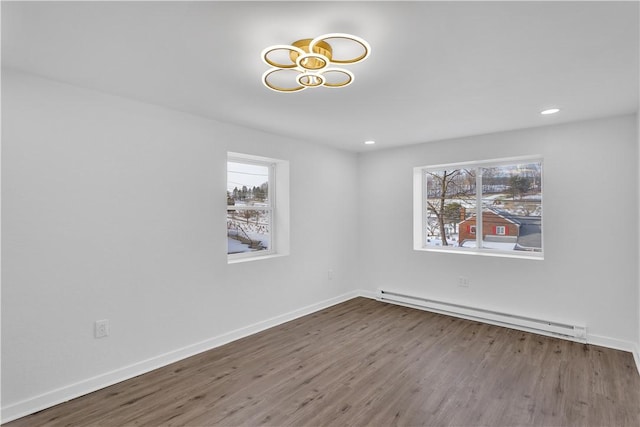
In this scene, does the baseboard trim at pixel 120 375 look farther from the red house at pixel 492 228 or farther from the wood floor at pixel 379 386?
the red house at pixel 492 228

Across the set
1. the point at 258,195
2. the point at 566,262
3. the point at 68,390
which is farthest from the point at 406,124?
the point at 68,390

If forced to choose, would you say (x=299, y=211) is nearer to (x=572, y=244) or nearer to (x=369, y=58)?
(x=369, y=58)

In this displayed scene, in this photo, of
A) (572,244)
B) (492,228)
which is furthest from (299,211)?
(572,244)

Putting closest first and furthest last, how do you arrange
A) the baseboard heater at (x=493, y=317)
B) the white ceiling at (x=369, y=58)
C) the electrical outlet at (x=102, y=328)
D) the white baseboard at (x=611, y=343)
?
the white ceiling at (x=369, y=58)
the electrical outlet at (x=102, y=328)
the white baseboard at (x=611, y=343)
the baseboard heater at (x=493, y=317)

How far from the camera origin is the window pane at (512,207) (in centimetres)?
397

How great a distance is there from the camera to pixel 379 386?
2.62 metres

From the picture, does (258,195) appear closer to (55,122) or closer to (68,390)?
(55,122)

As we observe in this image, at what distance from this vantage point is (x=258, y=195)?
4.16 metres

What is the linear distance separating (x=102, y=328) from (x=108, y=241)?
26.8 inches

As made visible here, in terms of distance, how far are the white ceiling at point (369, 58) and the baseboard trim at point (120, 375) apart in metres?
2.22

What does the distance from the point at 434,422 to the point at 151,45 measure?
2.87 metres

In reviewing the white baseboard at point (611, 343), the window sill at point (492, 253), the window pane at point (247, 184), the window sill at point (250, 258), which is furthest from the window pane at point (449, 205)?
the window pane at point (247, 184)

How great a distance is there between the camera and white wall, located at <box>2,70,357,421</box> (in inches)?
89.5

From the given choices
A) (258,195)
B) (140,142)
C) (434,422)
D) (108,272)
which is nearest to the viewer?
(434,422)
